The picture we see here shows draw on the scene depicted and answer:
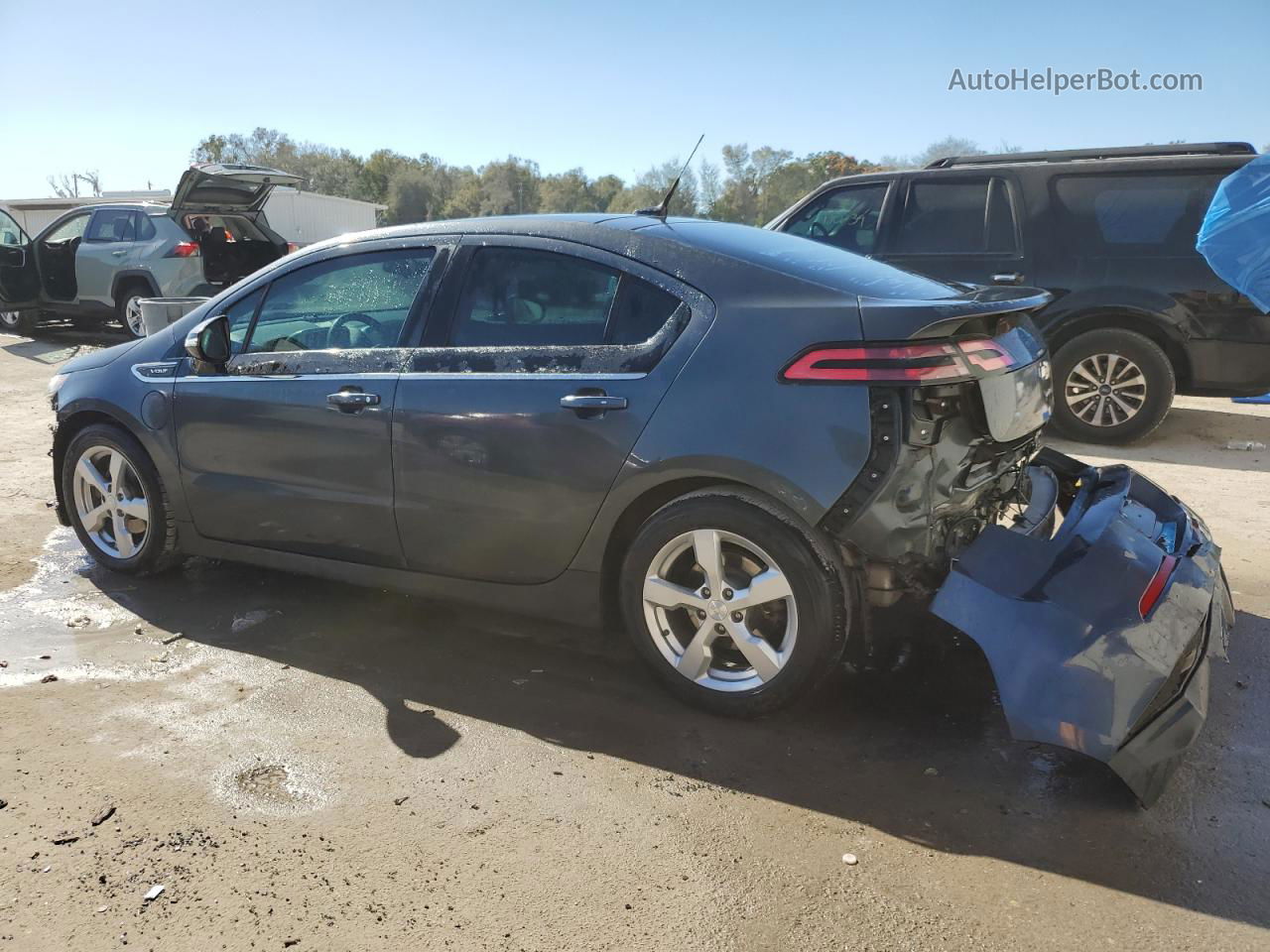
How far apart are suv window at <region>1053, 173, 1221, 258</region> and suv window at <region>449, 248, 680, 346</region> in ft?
16.8

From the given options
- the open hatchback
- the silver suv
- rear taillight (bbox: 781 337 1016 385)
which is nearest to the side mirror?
rear taillight (bbox: 781 337 1016 385)

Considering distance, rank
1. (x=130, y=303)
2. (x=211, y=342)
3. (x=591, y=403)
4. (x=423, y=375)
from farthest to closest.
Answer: (x=130, y=303) < (x=211, y=342) < (x=423, y=375) < (x=591, y=403)

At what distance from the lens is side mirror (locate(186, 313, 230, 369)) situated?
4.13 metres

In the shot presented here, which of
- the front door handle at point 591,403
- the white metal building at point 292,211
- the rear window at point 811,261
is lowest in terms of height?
the front door handle at point 591,403

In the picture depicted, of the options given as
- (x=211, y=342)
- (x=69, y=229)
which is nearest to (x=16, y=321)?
(x=69, y=229)

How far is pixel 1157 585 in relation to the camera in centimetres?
287

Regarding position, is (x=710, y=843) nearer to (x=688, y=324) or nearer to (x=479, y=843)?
(x=479, y=843)

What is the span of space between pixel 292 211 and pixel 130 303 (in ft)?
137

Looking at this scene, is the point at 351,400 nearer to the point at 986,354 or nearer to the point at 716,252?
the point at 716,252

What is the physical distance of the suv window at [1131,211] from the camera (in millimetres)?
6855

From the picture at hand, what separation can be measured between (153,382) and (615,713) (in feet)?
8.71

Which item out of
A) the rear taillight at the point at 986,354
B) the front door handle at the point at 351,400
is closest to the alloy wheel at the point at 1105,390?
the rear taillight at the point at 986,354

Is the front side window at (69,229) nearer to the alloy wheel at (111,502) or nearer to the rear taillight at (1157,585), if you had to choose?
the alloy wheel at (111,502)

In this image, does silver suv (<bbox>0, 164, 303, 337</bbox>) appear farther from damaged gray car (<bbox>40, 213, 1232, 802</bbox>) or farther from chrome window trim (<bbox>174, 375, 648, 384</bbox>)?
damaged gray car (<bbox>40, 213, 1232, 802</bbox>)
